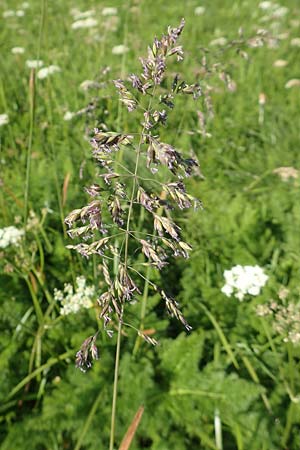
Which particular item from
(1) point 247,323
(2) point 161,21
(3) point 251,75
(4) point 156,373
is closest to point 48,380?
(4) point 156,373

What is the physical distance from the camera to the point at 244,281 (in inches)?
90.7

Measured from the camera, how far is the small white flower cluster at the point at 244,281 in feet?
7.57

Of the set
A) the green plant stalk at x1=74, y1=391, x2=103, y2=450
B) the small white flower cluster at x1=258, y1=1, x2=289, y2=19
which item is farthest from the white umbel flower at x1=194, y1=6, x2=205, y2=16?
the green plant stalk at x1=74, y1=391, x2=103, y2=450

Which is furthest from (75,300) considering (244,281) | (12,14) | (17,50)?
(12,14)

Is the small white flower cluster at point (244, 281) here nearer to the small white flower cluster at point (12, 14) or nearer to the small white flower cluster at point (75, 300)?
the small white flower cluster at point (75, 300)

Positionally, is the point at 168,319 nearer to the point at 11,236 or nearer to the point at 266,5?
the point at 11,236

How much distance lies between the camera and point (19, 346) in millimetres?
2154

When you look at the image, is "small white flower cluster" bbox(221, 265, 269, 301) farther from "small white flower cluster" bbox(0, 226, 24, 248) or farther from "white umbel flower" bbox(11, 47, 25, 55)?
"white umbel flower" bbox(11, 47, 25, 55)

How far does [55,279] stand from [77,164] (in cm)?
104

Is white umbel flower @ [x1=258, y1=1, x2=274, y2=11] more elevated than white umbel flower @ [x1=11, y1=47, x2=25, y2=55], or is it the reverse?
white umbel flower @ [x1=258, y1=1, x2=274, y2=11]

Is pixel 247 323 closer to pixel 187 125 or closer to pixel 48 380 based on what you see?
pixel 48 380

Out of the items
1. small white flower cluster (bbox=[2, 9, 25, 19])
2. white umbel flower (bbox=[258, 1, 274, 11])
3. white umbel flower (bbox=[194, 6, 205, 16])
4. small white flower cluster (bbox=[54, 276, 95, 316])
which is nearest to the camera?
small white flower cluster (bbox=[54, 276, 95, 316])

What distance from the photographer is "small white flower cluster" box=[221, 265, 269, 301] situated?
231cm

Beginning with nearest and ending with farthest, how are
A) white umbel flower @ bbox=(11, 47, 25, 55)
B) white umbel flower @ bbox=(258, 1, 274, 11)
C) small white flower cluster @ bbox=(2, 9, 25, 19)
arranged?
white umbel flower @ bbox=(11, 47, 25, 55) → small white flower cluster @ bbox=(2, 9, 25, 19) → white umbel flower @ bbox=(258, 1, 274, 11)
